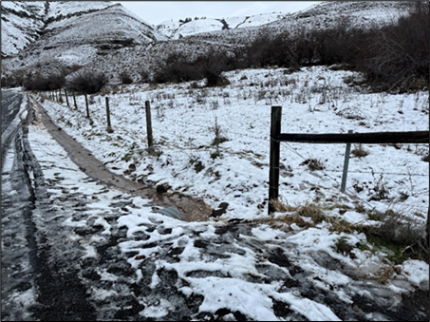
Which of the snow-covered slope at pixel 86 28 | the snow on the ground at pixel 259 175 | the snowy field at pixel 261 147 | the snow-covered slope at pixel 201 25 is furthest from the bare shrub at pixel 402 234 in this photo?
the snow-covered slope at pixel 201 25

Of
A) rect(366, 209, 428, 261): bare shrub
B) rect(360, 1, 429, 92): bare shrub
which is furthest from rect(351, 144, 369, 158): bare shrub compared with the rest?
rect(360, 1, 429, 92): bare shrub

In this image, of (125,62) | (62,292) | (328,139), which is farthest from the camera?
(125,62)

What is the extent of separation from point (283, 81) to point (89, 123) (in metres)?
10.7

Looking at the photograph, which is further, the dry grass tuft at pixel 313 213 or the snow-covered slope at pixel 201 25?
the snow-covered slope at pixel 201 25

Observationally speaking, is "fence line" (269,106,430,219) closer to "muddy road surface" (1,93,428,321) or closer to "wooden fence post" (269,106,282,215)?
"wooden fence post" (269,106,282,215)

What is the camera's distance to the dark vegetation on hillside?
905 centimetres

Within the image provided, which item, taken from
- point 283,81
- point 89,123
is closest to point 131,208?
point 89,123

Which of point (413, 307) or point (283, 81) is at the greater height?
point (283, 81)

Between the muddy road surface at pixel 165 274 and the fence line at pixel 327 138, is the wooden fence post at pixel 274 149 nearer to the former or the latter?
the fence line at pixel 327 138

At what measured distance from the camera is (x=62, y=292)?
209cm

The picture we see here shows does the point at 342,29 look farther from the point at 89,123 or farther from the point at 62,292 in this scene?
the point at 62,292

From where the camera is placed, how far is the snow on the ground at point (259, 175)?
2.29 metres

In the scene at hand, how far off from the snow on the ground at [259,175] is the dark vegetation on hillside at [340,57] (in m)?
1.28

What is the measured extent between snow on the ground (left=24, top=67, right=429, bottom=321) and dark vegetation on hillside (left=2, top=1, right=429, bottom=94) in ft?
4.19
